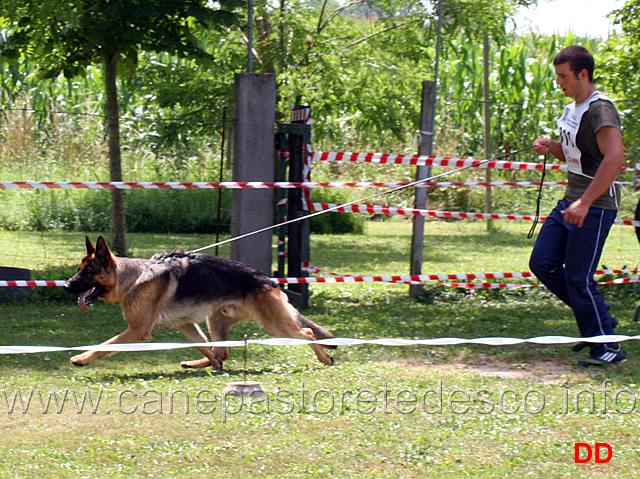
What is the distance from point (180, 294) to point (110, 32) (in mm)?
4079

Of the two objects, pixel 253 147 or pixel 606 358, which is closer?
pixel 606 358

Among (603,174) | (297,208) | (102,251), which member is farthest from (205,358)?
(603,174)

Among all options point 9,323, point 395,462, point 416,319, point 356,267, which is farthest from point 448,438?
point 356,267

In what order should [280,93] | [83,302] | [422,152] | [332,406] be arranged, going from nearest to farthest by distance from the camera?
[332,406], [83,302], [422,152], [280,93]

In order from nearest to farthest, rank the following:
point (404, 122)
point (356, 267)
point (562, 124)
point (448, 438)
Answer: point (448, 438)
point (562, 124)
point (356, 267)
point (404, 122)

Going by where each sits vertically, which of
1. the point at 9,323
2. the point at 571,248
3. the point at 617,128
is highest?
the point at 617,128

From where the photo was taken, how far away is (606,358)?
601 cm

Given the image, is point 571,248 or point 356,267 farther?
point 356,267

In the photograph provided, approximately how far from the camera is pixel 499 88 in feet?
68.8

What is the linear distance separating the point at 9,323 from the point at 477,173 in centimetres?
1298

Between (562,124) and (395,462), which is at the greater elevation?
(562,124)

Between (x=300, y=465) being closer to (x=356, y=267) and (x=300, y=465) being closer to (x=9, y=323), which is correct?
(x=9, y=323)

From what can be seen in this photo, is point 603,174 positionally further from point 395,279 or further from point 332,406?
point 395,279

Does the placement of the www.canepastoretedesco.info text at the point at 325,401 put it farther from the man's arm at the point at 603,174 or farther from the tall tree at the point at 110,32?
the tall tree at the point at 110,32
